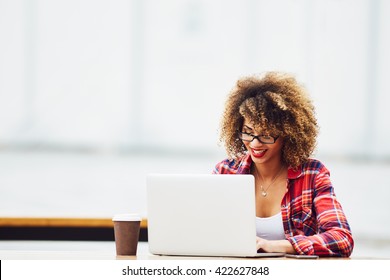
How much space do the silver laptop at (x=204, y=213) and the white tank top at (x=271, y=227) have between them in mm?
410

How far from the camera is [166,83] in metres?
4.86

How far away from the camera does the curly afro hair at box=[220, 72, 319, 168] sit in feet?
6.99

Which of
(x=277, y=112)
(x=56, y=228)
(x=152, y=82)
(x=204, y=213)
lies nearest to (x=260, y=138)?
(x=277, y=112)

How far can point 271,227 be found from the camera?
212cm

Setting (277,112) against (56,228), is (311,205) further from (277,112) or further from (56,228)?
(56,228)

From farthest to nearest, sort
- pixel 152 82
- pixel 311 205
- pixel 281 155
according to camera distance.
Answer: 1. pixel 152 82
2. pixel 281 155
3. pixel 311 205

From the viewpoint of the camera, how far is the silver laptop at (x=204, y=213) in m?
1.67

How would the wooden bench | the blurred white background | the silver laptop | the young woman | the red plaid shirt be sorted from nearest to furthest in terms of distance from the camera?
the silver laptop, the red plaid shirt, the young woman, the wooden bench, the blurred white background

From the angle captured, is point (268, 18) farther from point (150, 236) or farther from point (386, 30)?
point (150, 236)

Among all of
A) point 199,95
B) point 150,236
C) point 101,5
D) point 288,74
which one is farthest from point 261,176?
point 101,5

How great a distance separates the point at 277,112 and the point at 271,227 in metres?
0.38

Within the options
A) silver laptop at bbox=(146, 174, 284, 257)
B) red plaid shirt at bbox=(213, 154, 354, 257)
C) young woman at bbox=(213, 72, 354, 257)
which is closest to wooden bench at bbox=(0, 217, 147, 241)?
young woman at bbox=(213, 72, 354, 257)

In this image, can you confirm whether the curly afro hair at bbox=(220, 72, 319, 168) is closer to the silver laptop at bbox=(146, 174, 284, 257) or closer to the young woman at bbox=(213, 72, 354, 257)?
the young woman at bbox=(213, 72, 354, 257)

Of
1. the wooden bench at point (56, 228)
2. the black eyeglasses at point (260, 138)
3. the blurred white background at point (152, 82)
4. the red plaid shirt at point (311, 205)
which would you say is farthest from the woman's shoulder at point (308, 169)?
the blurred white background at point (152, 82)
